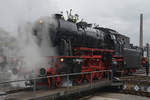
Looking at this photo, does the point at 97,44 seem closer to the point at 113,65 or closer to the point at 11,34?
the point at 113,65

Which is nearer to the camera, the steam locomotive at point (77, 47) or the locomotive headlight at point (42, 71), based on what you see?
the locomotive headlight at point (42, 71)

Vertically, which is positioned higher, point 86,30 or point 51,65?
point 86,30

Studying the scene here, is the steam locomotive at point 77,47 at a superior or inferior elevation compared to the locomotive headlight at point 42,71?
superior

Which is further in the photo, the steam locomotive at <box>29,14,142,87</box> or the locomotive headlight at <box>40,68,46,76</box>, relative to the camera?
the steam locomotive at <box>29,14,142,87</box>

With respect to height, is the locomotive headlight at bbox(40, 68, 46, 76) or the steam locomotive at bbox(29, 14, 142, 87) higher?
the steam locomotive at bbox(29, 14, 142, 87)

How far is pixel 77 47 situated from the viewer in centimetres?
1092

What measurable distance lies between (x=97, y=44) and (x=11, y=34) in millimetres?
6645

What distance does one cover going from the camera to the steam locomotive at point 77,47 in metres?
9.11

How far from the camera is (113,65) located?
46.5 feet

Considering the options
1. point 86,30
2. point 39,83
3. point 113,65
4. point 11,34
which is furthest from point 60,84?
point 113,65

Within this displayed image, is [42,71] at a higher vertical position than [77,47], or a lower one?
lower

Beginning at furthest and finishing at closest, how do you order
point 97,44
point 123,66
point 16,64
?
point 123,66 → point 97,44 → point 16,64

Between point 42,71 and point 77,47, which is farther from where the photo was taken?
point 77,47

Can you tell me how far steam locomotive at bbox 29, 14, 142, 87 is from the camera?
9.11m
